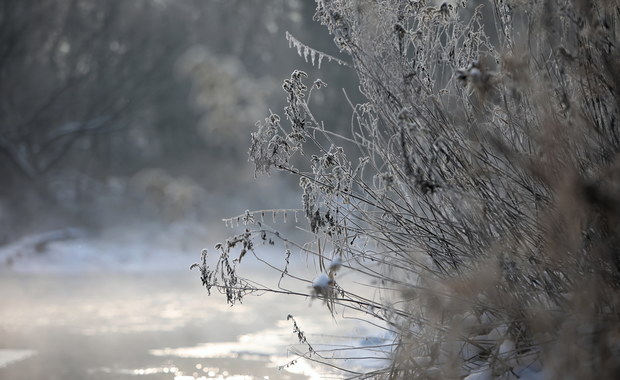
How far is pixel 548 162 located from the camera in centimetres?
246

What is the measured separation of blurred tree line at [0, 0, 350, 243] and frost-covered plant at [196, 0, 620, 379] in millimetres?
13129

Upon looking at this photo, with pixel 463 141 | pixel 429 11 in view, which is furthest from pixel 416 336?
pixel 429 11

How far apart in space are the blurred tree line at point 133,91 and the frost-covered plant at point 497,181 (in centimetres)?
1313

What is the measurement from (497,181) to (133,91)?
Answer: 1609 cm

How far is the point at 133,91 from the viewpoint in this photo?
59.6 ft

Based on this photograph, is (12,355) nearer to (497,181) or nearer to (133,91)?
(497,181)

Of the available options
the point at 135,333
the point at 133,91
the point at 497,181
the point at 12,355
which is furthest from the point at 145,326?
the point at 133,91

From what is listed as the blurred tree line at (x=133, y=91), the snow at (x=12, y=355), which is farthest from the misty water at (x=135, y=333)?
the blurred tree line at (x=133, y=91)

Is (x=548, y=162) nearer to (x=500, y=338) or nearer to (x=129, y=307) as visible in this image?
(x=500, y=338)

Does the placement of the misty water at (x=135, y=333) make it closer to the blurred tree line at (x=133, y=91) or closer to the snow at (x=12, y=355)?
the snow at (x=12, y=355)

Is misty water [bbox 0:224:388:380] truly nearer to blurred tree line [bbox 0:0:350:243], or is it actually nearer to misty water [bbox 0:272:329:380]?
misty water [bbox 0:272:329:380]

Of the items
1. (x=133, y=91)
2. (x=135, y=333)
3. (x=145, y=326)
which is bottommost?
(x=135, y=333)

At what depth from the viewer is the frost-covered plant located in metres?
2.34

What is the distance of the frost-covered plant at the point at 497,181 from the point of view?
234cm
